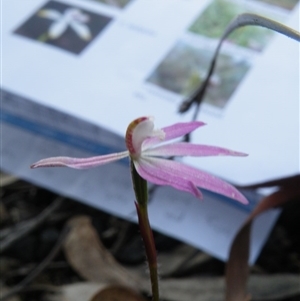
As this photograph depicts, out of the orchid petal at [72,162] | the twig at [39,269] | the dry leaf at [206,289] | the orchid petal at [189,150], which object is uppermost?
the orchid petal at [189,150]

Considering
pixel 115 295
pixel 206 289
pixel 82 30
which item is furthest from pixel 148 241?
pixel 82 30

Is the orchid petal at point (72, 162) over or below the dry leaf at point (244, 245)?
over

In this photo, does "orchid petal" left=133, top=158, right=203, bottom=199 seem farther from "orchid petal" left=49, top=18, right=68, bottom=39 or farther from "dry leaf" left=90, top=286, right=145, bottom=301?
"orchid petal" left=49, top=18, right=68, bottom=39

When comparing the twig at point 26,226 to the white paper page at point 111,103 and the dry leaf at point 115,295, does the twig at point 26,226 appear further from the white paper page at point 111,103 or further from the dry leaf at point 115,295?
the dry leaf at point 115,295

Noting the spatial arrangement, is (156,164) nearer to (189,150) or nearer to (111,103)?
(189,150)

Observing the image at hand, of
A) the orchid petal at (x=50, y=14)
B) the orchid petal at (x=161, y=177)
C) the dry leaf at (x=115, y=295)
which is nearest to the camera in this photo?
the orchid petal at (x=161, y=177)

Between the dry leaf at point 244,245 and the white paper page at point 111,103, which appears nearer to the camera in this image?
the dry leaf at point 244,245

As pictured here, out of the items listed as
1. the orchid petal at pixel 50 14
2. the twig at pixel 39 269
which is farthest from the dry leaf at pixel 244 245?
the orchid petal at pixel 50 14

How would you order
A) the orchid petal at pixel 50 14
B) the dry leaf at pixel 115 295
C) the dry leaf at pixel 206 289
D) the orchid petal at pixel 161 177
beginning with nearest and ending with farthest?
the orchid petal at pixel 161 177 < the dry leaf at pixel 115 295 < the dry leaf at pixel 206 289 < the orchid petal at pixel 50 14
